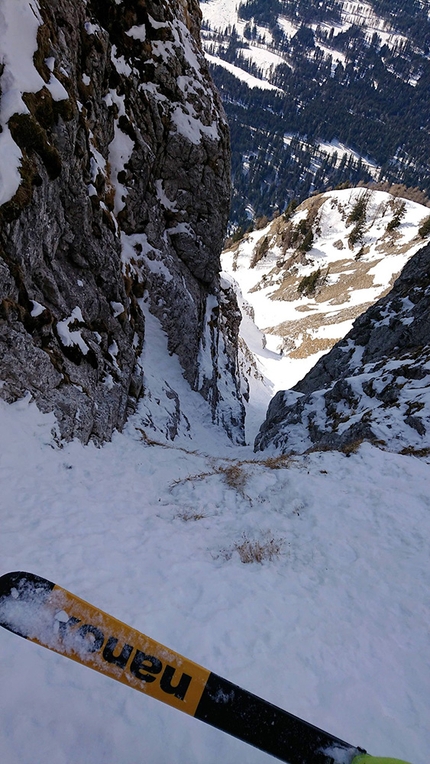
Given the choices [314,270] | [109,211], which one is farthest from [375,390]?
[314,270]

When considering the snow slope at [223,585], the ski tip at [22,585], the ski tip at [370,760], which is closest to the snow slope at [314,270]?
the snow slope at [223,585]

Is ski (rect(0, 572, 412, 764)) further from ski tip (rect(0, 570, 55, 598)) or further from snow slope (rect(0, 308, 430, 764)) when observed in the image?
snow slope (rect(0, 308, 430, 764))

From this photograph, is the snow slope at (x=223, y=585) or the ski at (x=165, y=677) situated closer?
the ski at (x=165, y=677)

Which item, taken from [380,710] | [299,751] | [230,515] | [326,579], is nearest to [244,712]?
[299,751]

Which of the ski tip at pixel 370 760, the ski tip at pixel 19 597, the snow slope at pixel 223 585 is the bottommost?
the snow slope at pixel 223 585

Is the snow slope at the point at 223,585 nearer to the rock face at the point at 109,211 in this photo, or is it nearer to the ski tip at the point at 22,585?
the ski tip at the point at 22,585

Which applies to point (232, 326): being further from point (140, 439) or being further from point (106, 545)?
point (106, 545)

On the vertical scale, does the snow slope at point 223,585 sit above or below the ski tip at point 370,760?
below

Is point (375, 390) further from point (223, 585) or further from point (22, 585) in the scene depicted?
→ point (22, 585)
